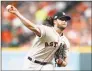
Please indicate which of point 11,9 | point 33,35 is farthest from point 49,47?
point 33,35

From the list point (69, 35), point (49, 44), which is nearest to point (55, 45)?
point (49, 44)

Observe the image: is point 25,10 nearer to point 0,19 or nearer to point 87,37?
point 0,19

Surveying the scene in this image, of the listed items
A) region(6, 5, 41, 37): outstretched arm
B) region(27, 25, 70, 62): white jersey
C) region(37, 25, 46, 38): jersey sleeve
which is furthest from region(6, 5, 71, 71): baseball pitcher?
region(6, 5, 41, 37): outstretched arm

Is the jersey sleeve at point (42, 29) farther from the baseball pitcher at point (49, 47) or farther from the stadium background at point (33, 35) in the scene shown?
the stadium background at point (33, 35)

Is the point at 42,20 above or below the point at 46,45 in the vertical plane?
above

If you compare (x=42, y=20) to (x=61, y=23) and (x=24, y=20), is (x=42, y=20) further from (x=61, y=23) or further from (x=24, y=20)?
(x=24, y=20)

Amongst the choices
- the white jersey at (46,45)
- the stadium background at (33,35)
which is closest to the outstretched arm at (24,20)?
the white jersey at (46,45)

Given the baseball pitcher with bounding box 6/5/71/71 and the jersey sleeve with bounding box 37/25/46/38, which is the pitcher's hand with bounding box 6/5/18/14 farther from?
the baseball pitcher with bounding box 6/5/71/71
